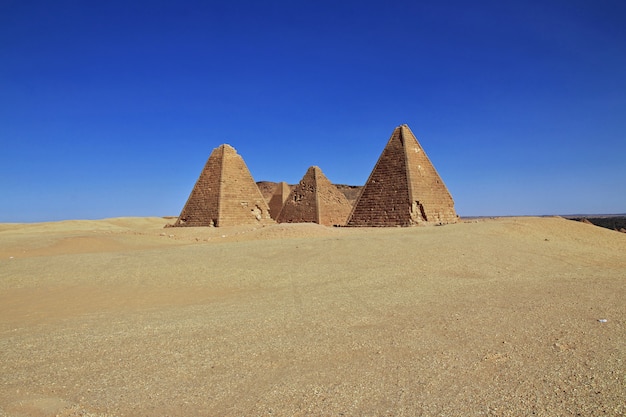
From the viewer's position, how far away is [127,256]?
29.5 feet

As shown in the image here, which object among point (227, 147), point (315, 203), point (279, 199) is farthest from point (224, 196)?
point (279, 199)

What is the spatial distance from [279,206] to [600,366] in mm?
32742

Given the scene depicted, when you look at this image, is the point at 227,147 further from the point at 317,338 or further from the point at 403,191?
the point at 317,338

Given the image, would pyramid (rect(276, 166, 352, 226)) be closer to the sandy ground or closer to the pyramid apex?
the pyramid apex

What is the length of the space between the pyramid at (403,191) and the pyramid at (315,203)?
5460 mm

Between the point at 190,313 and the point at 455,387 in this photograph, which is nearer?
the point at 455,387

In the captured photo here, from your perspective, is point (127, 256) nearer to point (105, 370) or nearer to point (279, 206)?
point (105, 370)

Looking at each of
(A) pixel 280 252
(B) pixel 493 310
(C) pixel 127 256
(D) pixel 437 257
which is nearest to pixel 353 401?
(B) pixel 493 310

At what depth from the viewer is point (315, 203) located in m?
24.5

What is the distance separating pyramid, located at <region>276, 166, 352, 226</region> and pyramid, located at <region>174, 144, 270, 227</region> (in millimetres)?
4397

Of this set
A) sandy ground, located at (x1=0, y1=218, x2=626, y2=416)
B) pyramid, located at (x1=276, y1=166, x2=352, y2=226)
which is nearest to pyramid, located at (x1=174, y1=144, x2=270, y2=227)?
pyramid, located at (x1=276, y1=166, x2=352, y2=226)

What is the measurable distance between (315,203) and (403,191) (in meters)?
7.89

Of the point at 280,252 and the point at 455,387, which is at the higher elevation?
the point at 280,252

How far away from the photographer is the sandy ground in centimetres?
243
